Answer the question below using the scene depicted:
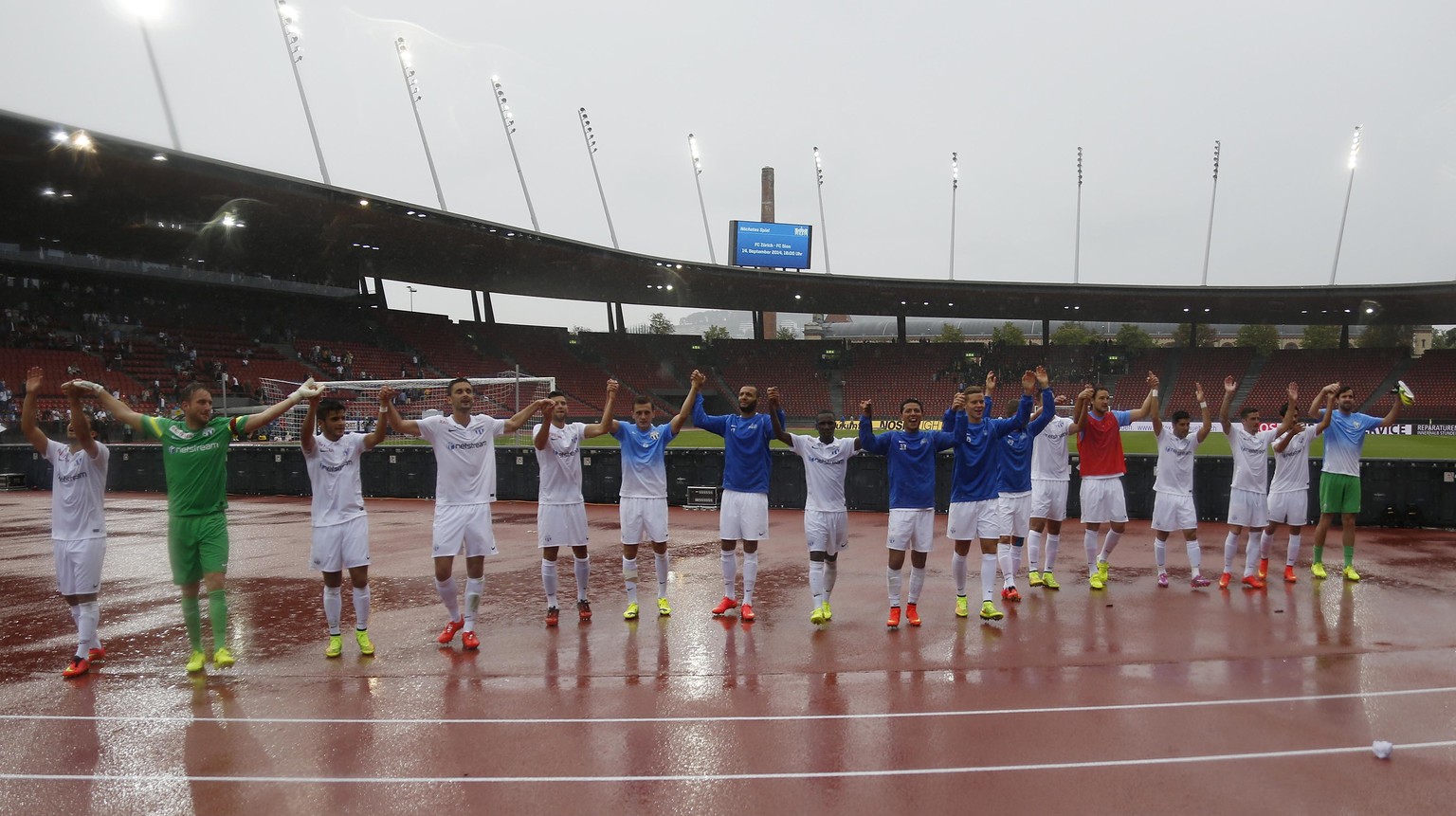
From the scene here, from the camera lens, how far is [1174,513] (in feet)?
32.2

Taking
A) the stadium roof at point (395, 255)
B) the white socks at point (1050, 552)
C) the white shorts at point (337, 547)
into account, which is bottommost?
the white socks at point (1050, 552)

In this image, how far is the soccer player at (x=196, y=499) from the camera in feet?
22.8

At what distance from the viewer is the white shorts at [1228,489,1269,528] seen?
9875 mm

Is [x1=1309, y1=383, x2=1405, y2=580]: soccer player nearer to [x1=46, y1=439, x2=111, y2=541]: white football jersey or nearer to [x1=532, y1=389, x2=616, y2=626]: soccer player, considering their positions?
[x1=532, y1=389, x2=616, y2=626]: soccer player

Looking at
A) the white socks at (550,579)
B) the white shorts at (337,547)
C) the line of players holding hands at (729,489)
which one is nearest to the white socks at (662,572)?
the line of players holding hands at (729,489)

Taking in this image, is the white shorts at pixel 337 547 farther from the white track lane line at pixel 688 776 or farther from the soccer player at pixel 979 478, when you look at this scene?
the soccer player at pixel 979 478

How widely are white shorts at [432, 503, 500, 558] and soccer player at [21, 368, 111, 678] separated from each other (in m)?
2.75

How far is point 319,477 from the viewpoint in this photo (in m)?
7.32

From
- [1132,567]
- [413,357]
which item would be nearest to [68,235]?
[413,357]

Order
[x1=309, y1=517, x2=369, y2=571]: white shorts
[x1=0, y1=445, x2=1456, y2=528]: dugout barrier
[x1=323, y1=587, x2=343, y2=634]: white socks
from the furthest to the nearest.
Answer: [x1=0, y1=445, x2=1456, y2=528]: dugout barrier
[x1=323, y1=587, x2=343, y2=634]: white socks
[x1=309, y1=517, x2=369, y2=571]: white shorts

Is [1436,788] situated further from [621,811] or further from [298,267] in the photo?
[298,267]

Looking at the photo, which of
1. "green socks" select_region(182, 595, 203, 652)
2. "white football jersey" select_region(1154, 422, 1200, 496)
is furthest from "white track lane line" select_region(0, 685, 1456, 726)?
→ "white football jersey" select_region(1154, 422, 1200, 496)

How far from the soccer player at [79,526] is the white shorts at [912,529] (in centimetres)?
707

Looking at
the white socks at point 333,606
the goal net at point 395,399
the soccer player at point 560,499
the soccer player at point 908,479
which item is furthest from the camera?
the goal net at point 395,399
